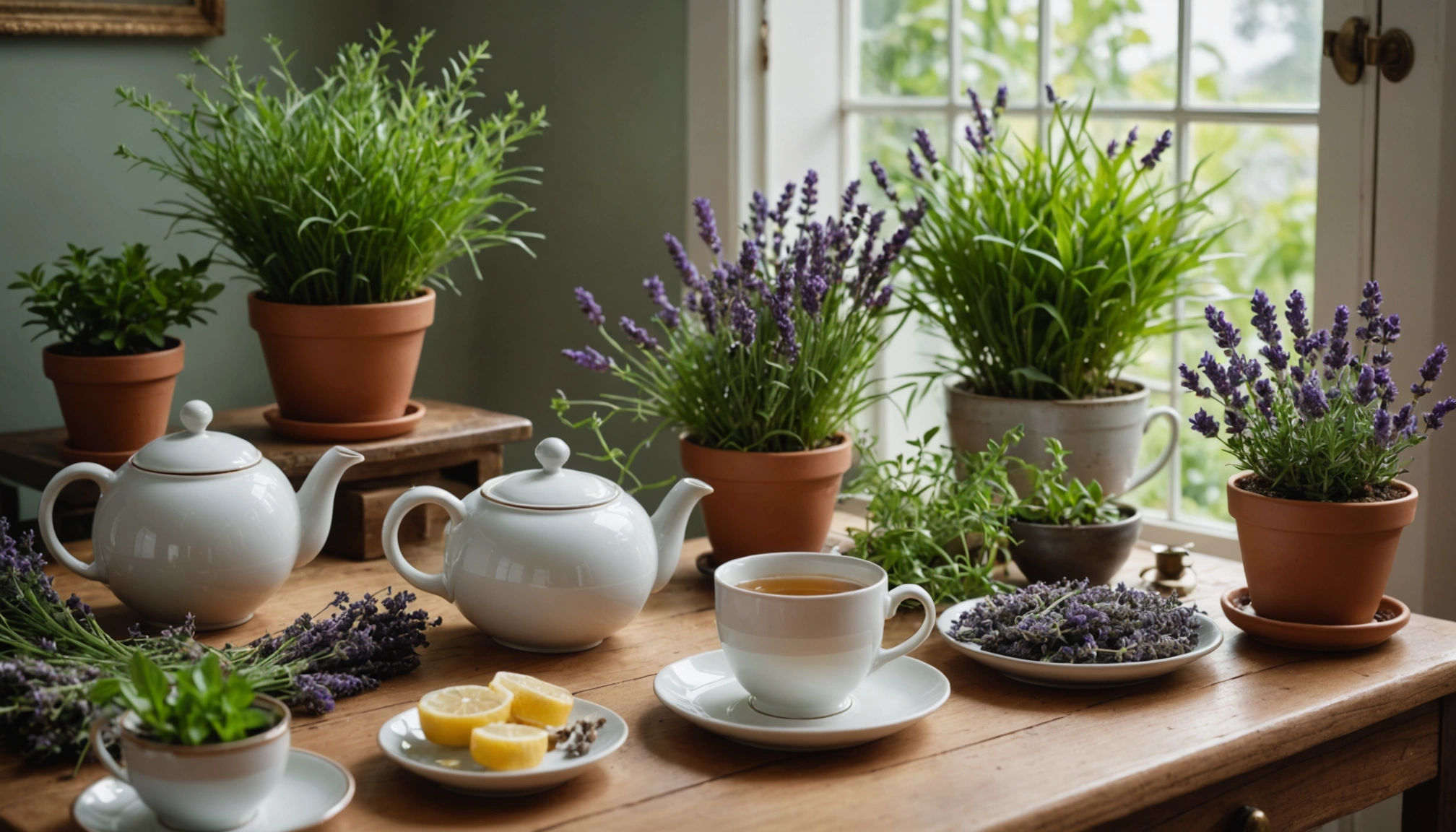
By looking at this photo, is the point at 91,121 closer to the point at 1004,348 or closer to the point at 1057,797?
the point at 1004,348

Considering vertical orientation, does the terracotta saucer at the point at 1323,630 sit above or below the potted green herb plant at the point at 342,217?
below

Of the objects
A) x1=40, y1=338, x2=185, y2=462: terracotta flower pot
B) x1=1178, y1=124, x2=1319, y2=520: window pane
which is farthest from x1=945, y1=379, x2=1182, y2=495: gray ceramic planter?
x1=1178, y1=124, x2=1319, y2=520: window pane

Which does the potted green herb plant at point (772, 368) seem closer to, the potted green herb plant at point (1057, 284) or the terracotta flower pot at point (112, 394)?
the potted green herb plant at point (1057, 284)

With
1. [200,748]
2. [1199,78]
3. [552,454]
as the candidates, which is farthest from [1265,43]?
[200,748]

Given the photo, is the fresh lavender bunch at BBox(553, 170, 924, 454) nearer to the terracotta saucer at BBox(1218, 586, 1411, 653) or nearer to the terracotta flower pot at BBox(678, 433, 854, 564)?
the terracotta flower pot at BBox(678, 433, 854, 564)

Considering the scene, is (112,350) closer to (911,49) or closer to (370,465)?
(370,465)

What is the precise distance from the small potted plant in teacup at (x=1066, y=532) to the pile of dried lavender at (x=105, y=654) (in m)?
0.63

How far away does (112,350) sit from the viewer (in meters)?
1.52

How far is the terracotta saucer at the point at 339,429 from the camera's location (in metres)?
1.58

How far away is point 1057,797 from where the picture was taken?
3.01ft

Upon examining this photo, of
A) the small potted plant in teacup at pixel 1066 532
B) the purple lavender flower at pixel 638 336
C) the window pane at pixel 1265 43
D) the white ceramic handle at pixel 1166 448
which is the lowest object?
the small potted plant in teacup at pixel 1066 532

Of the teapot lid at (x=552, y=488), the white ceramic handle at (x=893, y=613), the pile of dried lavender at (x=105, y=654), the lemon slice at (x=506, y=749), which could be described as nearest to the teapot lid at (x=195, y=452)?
the pile of dried lavender at (x=105, y=654)

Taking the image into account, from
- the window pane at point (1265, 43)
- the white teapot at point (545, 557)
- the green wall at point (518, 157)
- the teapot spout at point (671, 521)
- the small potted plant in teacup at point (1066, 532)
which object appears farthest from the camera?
the window pane at point (1265, 43)

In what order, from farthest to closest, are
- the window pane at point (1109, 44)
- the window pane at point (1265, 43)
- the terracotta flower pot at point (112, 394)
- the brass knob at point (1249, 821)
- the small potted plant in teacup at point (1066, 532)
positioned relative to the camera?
the window pane at point (1109, 44) < the window pane at point (1265, 43) < the terracotta flower pot at point (112, 394) < the small potted plant in teacup at point (1066, 532) < the brass knob at point (1249, 821)
